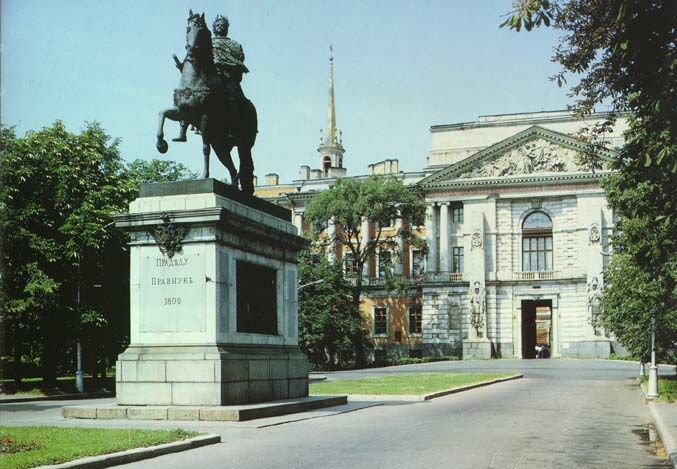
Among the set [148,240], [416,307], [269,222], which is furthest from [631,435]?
[416,307]

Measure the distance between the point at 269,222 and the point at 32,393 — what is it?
836 inches

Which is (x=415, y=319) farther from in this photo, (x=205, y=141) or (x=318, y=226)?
(x=205, y=141)

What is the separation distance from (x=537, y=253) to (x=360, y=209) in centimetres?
1761

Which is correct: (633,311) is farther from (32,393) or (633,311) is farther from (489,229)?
(489,229)

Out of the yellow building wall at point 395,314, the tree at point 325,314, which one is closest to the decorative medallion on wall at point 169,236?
the tree at point 325,314

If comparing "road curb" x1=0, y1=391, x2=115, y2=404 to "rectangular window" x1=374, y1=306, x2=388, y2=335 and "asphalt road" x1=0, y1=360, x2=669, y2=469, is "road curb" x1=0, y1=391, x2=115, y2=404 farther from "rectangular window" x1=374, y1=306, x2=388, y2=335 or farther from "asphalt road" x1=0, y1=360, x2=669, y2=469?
"rectangular window" x1=374, y1=306, x2=388, y2=335

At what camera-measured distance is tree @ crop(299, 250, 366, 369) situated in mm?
64812

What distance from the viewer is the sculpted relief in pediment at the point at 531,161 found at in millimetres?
76000

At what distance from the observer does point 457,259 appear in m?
80.4

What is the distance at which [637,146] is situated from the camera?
12234 millimetres

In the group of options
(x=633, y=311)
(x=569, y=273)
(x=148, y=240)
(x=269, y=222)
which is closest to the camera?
(x=148, y=240)

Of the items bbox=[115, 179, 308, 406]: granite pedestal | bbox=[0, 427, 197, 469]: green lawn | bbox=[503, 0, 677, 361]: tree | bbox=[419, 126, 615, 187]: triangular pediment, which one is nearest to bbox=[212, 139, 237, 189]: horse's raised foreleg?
bbox=[115, 179, 308, 406]: granite pedestal

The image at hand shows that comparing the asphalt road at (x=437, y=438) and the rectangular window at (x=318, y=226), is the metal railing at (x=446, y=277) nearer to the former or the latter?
the rectangular window at (x=318, y=226)

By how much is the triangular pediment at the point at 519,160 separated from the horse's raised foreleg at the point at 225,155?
58.2 meters
